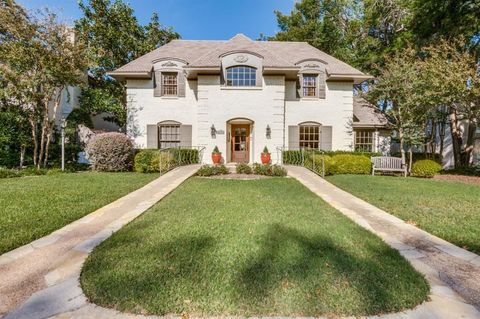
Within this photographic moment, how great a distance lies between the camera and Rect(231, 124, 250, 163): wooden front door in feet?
49.8

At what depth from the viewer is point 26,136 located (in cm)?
1278

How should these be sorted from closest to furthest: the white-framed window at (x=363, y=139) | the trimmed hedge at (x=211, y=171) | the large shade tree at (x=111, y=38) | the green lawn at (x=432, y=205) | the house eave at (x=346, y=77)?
the green lawn at (x=432, y=205)
the trimmed hedge at (x=211, y=171)
the house eave at (x=346, y=77)
the white-framed window at (x=363, y=139)
the large shade tree at (x=111, y=38)

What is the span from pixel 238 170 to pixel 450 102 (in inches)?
398

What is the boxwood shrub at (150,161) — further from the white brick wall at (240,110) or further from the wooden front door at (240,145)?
the wooden front door at (240,145)

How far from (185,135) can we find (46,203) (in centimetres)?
949

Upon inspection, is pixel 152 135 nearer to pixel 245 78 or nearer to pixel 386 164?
pixel 245 78

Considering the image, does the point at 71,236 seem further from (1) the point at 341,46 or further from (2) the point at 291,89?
(1) the point at 341,46

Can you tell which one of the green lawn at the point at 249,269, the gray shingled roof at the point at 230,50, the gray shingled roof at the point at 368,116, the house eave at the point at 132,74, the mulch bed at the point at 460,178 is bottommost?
the green lawn at the point at 249,269

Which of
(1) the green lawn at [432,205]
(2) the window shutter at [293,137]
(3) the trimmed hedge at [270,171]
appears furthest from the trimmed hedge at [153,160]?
(1) the green lawn at [432,205]

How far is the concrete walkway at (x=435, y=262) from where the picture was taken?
242 centimetres

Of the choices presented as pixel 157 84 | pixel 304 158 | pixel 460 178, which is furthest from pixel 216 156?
pixel 460 178

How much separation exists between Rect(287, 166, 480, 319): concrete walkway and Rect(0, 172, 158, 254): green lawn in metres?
5.26

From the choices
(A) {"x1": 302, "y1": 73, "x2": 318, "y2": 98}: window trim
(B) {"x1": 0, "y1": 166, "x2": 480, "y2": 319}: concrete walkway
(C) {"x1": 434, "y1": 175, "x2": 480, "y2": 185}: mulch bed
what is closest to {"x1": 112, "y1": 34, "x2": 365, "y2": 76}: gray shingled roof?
(A) {"x1": 302, "y1": 73, "x2": 318, "y2": 98}: window trim

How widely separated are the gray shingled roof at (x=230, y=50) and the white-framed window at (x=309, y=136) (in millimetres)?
3458
